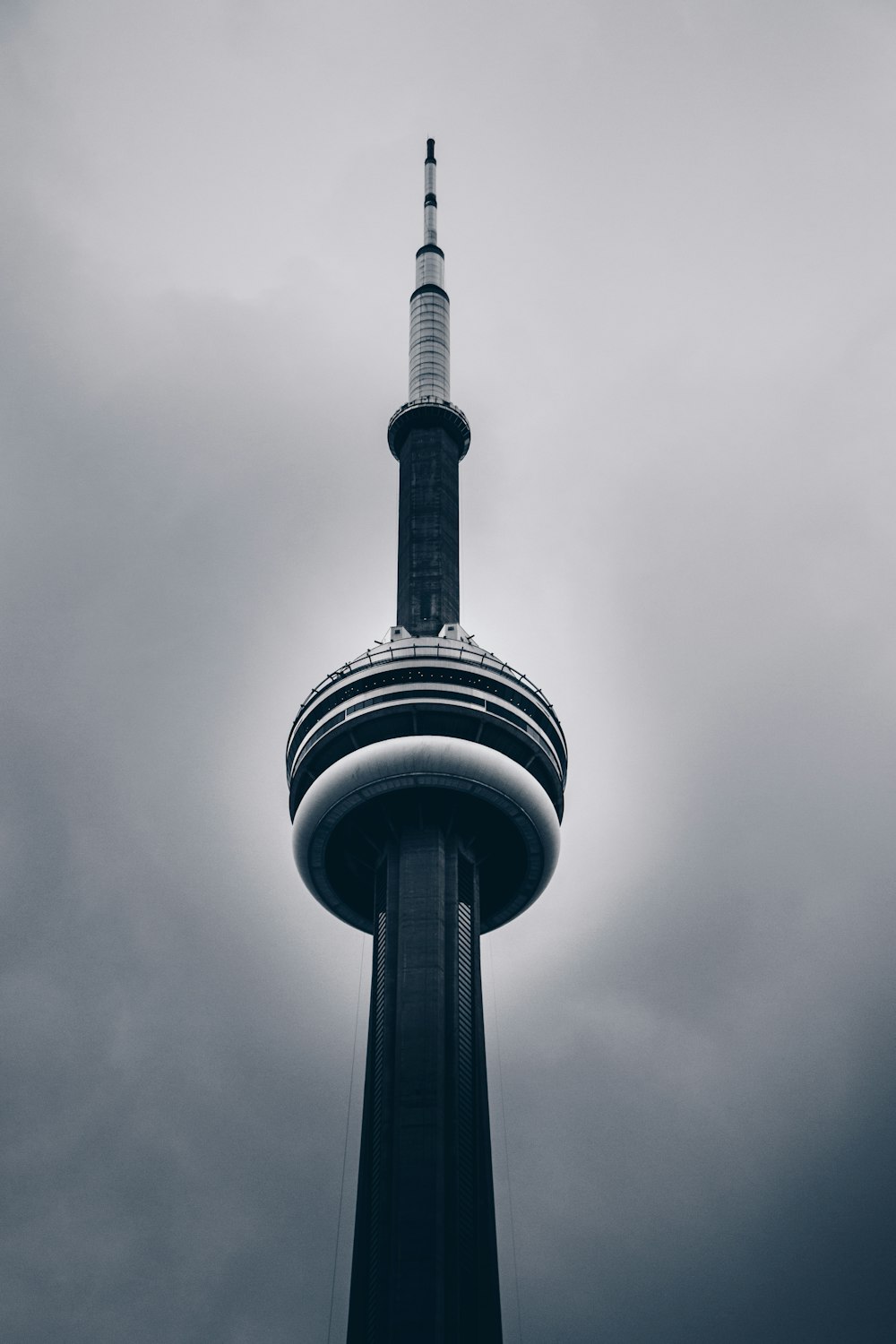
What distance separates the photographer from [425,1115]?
68.9 metres

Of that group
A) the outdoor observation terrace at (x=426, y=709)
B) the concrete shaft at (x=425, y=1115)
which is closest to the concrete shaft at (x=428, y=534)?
the outdoor observation terrace at (x=426, y=709)

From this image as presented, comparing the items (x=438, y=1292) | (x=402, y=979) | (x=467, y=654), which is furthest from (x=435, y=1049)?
(x=467, y=654)

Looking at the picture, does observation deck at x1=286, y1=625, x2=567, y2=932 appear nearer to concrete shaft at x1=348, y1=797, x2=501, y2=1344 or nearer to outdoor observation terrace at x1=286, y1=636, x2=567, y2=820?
outdoor observation terrace at x1=286, y1=636, x2=567, y2=820

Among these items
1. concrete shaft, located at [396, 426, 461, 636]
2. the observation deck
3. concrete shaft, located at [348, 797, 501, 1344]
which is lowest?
concrete shaft, located at [348, 797, 501, 1344]

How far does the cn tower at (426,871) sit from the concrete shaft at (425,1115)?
0.32ft

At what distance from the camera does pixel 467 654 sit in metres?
82.0

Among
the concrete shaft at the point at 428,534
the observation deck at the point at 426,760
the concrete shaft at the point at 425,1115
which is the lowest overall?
the concrete shaft at the point at 425,1115

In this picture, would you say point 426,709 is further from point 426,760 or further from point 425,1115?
point 425,1115

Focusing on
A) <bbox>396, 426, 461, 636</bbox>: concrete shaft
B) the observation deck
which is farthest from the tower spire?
the observation deck

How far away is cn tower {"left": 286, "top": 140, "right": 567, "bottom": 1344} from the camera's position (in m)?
66.3

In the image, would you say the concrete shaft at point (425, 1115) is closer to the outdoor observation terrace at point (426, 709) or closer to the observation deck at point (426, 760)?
the observation deck at point (426, 760)

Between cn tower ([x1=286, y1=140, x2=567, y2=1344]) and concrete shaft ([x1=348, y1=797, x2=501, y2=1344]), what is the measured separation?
98 millimetres

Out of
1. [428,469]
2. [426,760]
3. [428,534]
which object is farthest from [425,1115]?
[428,469]

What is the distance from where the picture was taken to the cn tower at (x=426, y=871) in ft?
218
